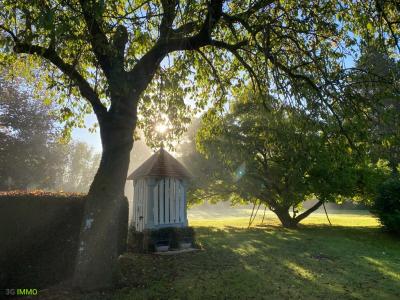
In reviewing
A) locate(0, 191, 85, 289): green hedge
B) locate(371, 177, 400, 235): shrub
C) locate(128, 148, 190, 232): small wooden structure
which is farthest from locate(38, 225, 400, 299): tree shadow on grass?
locate(371, 177, 400, 235): shrub

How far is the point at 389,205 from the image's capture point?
1678cm

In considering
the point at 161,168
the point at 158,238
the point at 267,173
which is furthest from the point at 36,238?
the point at 267,173

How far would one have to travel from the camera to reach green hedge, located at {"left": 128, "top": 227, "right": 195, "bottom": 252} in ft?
39.1

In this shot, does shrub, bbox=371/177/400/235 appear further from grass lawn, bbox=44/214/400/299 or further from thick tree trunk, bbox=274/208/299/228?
thick tree trunk, bbox=274/208/299/228

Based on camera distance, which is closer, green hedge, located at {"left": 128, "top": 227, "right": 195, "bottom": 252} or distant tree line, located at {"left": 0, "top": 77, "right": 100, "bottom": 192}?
green hedge, located at {"left": 128, "top": 227, "right": 195, "bottom": 252}

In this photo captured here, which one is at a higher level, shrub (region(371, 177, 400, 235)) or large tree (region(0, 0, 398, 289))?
large tree (region(0, 0, 398, 289))

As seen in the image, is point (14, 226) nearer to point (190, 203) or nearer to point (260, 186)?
point (260, 186)

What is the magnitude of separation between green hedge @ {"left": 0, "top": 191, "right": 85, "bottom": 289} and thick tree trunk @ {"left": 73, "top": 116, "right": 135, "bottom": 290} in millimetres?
955

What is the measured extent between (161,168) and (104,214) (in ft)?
19.9

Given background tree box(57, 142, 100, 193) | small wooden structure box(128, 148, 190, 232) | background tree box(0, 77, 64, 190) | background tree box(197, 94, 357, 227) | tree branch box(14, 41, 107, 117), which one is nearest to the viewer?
tree branch box(14, 41, 107, 117)

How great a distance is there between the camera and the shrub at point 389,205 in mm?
16234

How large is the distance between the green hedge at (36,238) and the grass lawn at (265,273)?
4.60ft

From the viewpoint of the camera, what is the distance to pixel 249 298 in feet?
21.3

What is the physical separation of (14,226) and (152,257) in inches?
199
